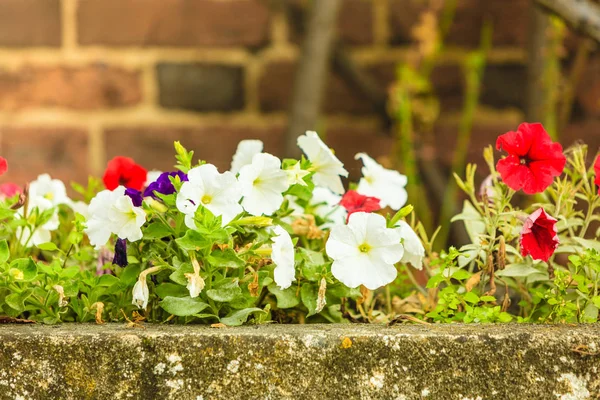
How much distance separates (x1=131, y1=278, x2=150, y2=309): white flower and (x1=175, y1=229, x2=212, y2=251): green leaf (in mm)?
60

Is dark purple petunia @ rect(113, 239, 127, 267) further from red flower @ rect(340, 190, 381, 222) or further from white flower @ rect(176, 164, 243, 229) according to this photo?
red flower @ rect(340, 190, 381, 222)

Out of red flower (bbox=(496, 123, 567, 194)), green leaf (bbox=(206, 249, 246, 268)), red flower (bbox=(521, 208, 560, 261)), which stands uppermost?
red flower (bbox=(496, 123, 567, 194))

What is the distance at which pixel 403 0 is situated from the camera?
2406mm

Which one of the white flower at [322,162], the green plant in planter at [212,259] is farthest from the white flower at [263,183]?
the white flower at [322,162]

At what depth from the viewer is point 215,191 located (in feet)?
3.25

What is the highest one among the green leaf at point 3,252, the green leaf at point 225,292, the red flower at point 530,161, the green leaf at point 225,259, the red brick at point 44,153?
the red flower at point 530,161

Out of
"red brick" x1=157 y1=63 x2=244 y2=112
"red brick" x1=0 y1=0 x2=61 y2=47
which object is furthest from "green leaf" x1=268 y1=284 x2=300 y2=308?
"red brick" x1=0 y1=0 x2=61 y2=47

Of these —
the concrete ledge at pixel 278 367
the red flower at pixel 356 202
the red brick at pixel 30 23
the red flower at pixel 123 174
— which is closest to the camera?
the concrete ledge at pixel 278 367

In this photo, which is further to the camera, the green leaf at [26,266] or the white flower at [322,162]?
the white flower at [322,162]

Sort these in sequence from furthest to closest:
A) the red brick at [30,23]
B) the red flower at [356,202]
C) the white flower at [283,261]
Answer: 1. the red brick at [30,23]
2. the red flower at [356,202]
3. the white flower at [283,261]

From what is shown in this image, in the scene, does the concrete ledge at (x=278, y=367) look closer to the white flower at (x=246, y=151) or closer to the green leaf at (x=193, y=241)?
the green leaf at (x=193, y=241)

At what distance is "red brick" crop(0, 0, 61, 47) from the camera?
2.34m

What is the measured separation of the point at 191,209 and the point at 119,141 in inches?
58.6

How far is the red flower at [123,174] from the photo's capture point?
1.28 m
